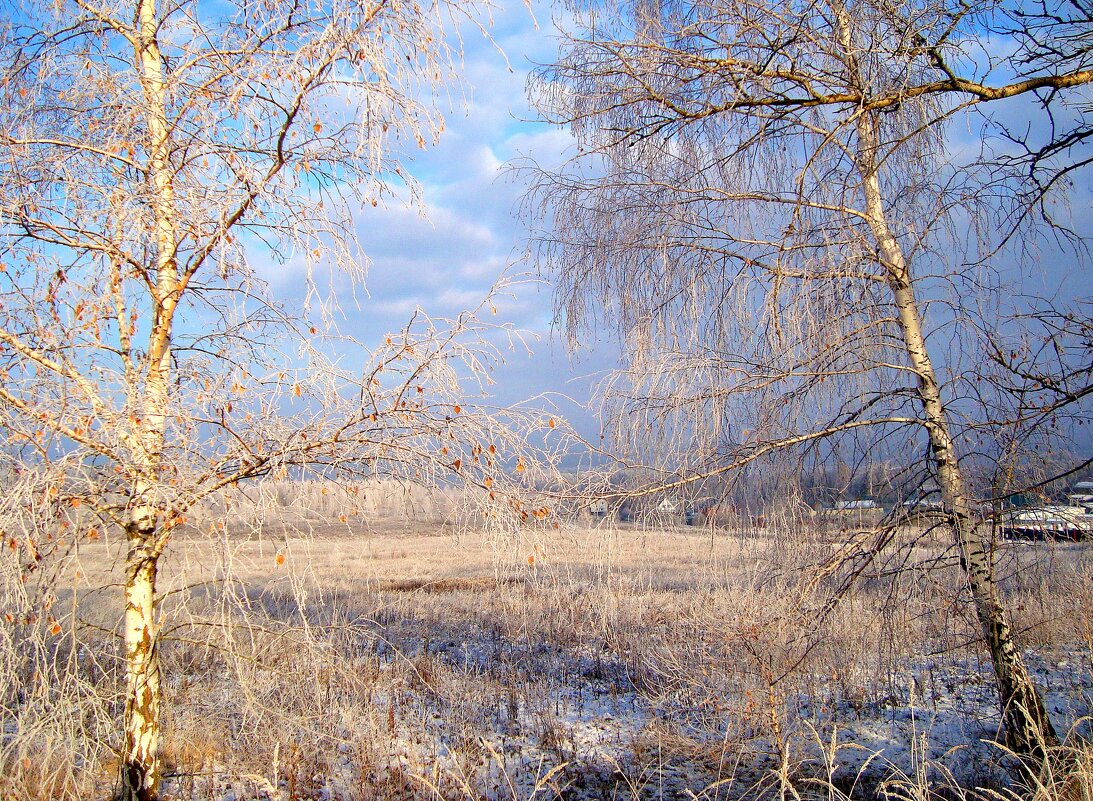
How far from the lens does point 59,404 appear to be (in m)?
2.68

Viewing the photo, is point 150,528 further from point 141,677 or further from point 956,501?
point 956,501

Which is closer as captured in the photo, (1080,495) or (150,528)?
(150,528)

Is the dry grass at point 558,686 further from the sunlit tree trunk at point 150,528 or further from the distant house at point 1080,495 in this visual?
the distant house at point 1080,495

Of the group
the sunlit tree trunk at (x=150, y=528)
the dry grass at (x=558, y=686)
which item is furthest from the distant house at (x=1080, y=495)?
the sunlit tree trunk at (x=150, y=528)

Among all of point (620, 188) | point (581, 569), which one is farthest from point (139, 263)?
point (581, 569)

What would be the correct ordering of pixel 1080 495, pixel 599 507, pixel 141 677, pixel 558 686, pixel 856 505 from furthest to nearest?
pixel 558 686, pixel 856 505, pixel 599 507, pixel 1080 495, pixel 141 677

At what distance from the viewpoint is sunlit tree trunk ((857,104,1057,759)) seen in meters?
3.90

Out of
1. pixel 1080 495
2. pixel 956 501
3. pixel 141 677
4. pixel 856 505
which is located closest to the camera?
pixel 141 677

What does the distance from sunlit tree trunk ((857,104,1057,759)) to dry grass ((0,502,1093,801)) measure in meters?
0.21

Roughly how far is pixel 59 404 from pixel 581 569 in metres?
13.6

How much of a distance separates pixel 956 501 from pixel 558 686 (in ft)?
14.1

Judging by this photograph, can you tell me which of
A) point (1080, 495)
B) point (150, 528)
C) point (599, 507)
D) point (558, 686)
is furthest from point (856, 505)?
point (150, 528)

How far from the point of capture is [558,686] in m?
6.84

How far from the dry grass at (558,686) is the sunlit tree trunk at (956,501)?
8.5 inches
